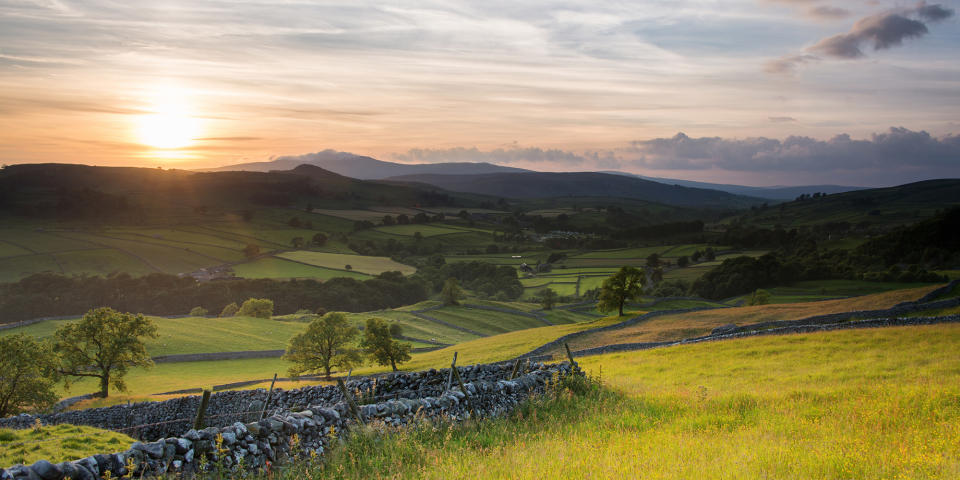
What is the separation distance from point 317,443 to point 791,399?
1069 centimetres

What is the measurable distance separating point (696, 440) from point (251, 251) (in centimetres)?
13694

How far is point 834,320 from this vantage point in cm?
4153

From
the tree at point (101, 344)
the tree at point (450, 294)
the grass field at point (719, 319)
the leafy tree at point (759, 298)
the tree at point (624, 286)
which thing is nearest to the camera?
the tree at point (101, 344)

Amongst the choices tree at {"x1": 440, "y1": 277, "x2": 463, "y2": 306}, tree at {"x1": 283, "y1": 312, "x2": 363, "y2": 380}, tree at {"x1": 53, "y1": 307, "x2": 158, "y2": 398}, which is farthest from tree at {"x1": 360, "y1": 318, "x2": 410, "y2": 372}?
tree at {"x1": 440, "y1": 277, "x2": 463, "y2": 306}

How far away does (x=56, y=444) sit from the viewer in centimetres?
1597

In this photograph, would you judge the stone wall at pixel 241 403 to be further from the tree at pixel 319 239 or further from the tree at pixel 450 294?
the tree at pixel 319 239

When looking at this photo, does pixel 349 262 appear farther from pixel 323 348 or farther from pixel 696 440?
pixel 696 440

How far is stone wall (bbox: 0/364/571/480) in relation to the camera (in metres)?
7.03

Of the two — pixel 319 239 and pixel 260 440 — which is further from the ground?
pixel 260 440

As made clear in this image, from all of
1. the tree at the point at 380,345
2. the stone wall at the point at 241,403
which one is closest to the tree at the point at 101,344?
the stone wall at the point at 241,403

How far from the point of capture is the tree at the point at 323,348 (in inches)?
1818

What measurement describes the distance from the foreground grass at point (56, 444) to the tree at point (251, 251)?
119403mm

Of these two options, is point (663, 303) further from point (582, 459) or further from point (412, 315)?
point (582, 459)

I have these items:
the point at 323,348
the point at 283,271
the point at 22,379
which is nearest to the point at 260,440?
the point at 22,379
